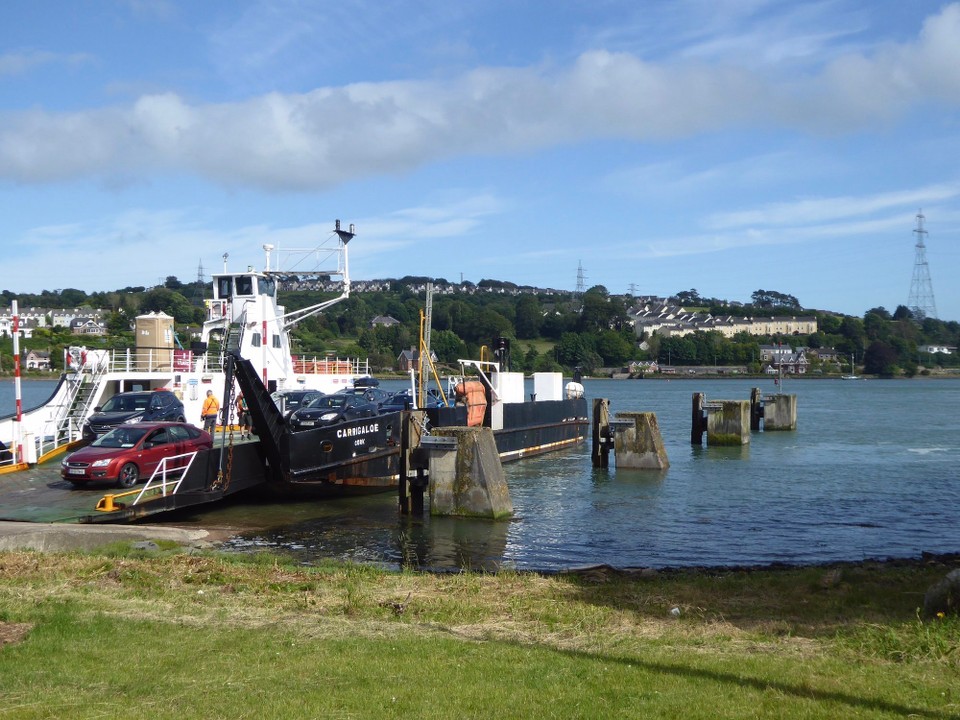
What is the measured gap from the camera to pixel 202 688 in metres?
7.30

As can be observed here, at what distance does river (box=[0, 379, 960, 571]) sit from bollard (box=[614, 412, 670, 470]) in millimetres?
501

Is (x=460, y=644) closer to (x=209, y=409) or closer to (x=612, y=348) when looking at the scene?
(x=209, y=409)

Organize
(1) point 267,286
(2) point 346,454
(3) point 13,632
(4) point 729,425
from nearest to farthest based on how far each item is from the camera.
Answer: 1. (3) point 13,632
2. (2) point 346,454
3. (1) point 267,286
4. (4) point 729,425

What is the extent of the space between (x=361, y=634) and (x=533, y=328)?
412 feet

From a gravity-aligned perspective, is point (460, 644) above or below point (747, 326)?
below

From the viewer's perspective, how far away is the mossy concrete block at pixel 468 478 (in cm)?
2119

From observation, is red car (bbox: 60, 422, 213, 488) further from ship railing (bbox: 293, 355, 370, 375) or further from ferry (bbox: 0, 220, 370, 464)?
ship railing (bbox: 293, 355, 370, 375)

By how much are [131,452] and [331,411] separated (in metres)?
7.27

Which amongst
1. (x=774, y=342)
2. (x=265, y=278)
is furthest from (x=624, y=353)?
(x=265, y=278)

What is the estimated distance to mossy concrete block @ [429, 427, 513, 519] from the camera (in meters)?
21.2

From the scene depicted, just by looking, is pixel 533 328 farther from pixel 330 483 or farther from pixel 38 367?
pixel 330 483

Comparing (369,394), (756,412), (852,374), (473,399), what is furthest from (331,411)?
(852,374)

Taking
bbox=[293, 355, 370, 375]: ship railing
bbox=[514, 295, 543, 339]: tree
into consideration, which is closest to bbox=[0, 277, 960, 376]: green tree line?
bbox=[514, 295, 543, 339]: tree

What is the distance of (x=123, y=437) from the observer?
20688 millimetres
